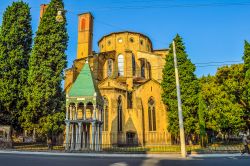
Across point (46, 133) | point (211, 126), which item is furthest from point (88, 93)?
point (211, 126)

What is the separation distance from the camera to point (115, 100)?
30.7m

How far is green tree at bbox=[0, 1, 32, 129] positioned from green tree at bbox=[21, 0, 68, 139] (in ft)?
3.78

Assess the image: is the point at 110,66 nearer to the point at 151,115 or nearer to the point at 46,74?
the point at 151,115

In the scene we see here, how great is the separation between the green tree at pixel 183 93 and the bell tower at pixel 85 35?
19.2 metres

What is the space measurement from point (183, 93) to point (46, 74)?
16.8 meters

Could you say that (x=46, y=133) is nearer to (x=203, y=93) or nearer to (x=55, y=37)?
(x=55, y=37)

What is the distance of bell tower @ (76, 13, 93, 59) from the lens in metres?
44.7

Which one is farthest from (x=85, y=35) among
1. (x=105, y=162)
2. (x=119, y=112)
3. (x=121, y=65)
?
(x=105, y=162)

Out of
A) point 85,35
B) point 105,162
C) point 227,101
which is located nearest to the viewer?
point 105,162

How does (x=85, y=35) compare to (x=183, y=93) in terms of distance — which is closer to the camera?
(x=183, y=93)

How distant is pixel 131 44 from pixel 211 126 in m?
23.5

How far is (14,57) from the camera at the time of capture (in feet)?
75.6

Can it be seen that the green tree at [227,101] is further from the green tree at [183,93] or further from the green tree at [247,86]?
the green tree at [183,93]

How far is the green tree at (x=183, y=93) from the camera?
27.2m
